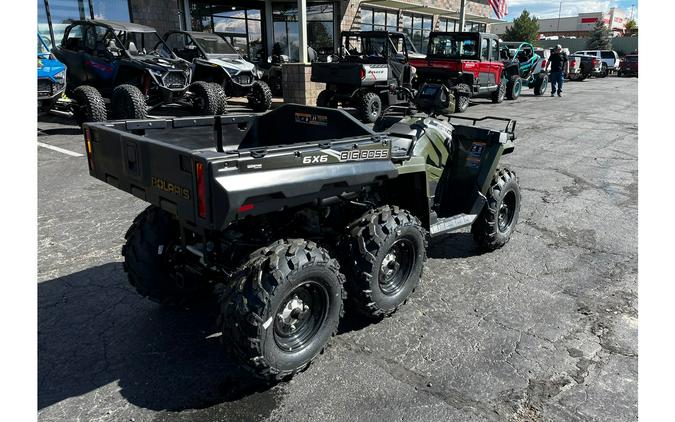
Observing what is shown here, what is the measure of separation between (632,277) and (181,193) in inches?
159

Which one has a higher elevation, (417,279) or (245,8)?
(245,8)

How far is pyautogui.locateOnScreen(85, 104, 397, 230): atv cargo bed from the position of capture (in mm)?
2471

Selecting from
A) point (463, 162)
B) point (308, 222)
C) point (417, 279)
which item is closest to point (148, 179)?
point (308, 222)

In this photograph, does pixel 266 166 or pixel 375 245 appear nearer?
A: pixel 266 166

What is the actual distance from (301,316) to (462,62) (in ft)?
46.2

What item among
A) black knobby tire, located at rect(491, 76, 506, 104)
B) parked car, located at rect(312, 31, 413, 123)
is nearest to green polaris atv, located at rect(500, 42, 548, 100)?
black knobby tire, located at rect(491, 76, 506, 104)

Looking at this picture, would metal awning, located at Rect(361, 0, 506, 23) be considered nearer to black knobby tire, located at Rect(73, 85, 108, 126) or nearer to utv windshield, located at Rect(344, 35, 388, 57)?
utv windshield, located at Rect(344, 35, 388, 57)

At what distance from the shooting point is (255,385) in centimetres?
296

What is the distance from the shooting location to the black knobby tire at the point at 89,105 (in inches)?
372

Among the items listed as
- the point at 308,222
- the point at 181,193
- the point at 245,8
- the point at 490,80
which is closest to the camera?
the point at 181,193

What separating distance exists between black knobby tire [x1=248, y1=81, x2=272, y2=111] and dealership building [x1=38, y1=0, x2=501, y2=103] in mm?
1639

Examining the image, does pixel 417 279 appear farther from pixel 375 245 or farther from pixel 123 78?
pixel 123 78

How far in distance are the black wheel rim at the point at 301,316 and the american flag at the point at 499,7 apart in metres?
28.1

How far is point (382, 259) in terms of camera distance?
3.41 meters
